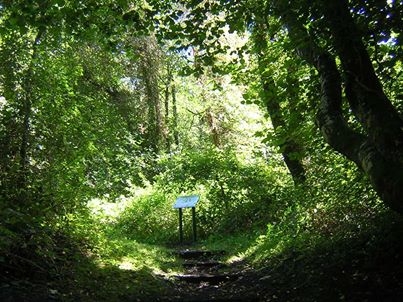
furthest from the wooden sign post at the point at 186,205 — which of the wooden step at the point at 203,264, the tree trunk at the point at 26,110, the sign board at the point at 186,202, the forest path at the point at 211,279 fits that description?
the tree trunk at the point at 26,110

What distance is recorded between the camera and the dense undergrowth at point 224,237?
5.55m

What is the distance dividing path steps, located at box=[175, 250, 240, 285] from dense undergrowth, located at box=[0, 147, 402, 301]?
1.21 feet

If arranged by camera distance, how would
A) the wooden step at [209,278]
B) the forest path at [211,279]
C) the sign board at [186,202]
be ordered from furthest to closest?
the sign board at [186,202]
the wooden step at [209,278]
the forest path at [211,279]

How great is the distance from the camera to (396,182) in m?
3.37

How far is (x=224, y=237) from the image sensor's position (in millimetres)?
14297

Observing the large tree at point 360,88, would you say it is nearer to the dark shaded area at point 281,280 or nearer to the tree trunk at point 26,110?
the dark shaded area at point 281,280

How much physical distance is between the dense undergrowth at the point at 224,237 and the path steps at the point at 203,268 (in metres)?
0.37

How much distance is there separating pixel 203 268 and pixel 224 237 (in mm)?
4159

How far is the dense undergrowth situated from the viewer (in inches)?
219

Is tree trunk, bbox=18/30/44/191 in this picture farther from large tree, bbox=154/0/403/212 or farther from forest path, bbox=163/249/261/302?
large tree, bbox=154/0/403/212

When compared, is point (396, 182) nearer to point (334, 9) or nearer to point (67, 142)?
point (334, 9)

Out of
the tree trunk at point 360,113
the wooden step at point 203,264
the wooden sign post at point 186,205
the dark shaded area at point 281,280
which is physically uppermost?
the wooden sign post at point 186,205

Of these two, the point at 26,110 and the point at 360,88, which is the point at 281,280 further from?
the point at 26,110

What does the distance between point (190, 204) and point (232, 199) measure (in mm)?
2197
